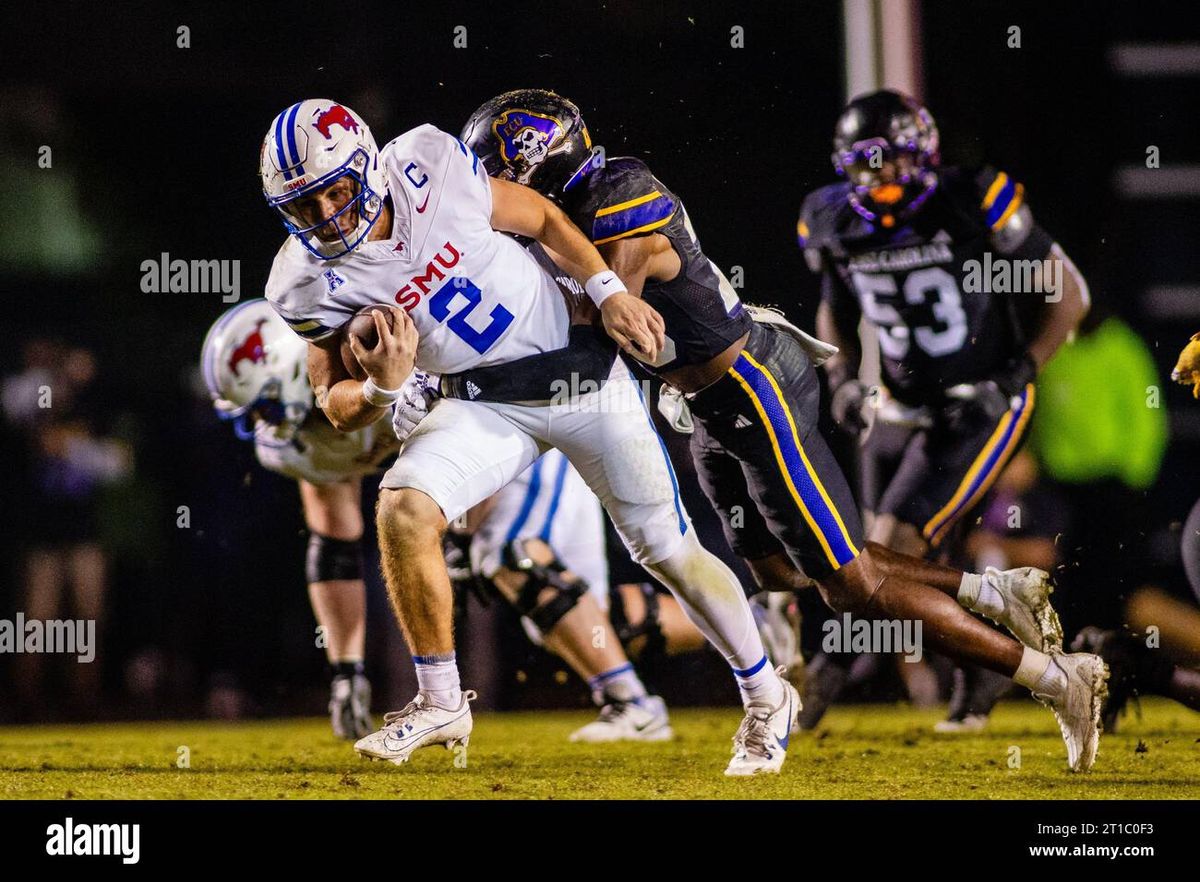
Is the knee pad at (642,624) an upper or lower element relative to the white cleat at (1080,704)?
upper

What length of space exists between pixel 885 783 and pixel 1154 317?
1957 millimetres

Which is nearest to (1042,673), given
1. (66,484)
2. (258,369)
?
(258,369)

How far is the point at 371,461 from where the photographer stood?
14.4ft

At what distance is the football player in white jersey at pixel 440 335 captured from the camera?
3.07m

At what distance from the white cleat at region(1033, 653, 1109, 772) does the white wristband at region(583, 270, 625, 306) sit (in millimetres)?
1438

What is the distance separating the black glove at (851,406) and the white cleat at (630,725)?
3.13 feet

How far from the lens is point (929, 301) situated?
420 cm

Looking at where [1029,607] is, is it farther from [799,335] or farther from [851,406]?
[799,335]

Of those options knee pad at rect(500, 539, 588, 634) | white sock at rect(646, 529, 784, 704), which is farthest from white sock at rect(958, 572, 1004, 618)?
knee pad at rect(500, 539, 588, 634)

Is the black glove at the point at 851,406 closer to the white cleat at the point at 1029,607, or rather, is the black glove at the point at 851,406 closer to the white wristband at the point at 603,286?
the white cleat at the point at 1029,607

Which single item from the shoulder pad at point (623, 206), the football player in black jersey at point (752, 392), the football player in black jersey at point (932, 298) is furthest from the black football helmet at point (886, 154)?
the shoulder pad at point (623, 206)

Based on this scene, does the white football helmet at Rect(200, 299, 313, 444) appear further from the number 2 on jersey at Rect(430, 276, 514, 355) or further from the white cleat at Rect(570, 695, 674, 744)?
the white cleat at Rect(570, 695, 674, 744)

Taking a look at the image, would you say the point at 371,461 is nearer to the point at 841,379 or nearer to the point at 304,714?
the point at 304,714

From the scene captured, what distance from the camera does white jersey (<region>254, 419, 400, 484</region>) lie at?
4320 mm
